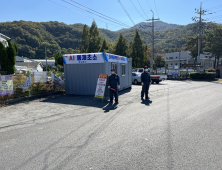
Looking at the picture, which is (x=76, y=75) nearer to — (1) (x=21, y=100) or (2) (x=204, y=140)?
(1) (x=21, y=100)

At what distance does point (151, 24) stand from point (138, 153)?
35231mm

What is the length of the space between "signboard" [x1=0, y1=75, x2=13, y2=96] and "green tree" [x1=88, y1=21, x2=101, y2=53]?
42414 millimetres

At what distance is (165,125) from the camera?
5.68m

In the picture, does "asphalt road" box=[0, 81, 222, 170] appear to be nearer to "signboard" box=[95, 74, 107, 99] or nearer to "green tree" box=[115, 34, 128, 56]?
"signboard" box=[95, 74, 107, 99]

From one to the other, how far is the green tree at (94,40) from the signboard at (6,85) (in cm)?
4241

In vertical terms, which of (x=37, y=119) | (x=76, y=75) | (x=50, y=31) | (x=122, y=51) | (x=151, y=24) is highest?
(x=50, y=31)

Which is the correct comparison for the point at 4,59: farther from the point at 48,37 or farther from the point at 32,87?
the point at 48,37

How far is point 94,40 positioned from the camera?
5525 cm

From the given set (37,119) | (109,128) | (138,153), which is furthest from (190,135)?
(37,119)

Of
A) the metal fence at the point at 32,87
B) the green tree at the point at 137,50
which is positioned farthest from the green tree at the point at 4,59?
the green tree at the point at 137,50

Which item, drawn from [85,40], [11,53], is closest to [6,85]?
[11,53]

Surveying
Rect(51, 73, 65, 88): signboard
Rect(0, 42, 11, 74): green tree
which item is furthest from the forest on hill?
Rect(0, 42, 11, 74): green tree

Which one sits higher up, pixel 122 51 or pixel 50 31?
pixel 50 31

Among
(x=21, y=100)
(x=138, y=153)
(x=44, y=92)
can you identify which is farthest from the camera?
(x=44, y=92)
